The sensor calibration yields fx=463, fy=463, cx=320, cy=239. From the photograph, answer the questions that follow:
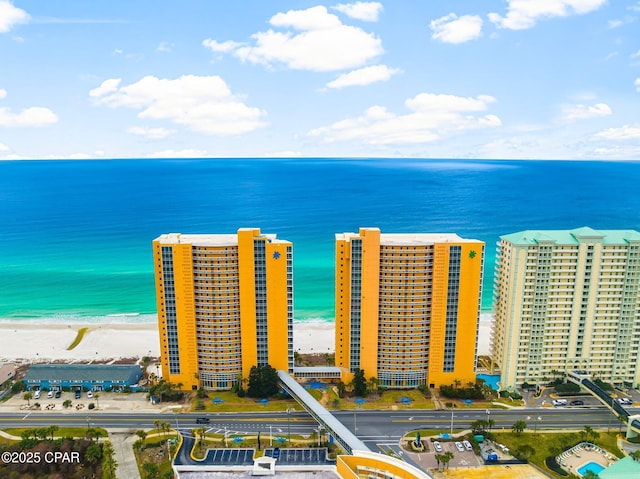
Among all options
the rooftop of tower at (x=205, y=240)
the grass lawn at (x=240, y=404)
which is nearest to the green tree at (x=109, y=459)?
the grass lawn at (x=240, y=404)

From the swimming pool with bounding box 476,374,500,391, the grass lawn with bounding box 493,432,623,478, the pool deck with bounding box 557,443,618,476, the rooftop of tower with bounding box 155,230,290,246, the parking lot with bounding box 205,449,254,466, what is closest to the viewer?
the parking lot with bounding box 205,449,254,466

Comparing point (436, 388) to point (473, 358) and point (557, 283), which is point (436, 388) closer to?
point (473, 358)

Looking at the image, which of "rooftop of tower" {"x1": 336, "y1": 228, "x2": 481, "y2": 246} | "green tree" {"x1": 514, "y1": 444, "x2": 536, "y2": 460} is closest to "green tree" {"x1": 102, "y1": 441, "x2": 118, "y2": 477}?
"rooftop of tower" {"x1": 336, "y1": 228, "x2": 481, "y2": 246}

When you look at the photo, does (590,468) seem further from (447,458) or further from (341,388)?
(341,388)

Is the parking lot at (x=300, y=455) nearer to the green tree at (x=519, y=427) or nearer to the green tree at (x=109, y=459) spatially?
the green tree at (x=109, y=459)

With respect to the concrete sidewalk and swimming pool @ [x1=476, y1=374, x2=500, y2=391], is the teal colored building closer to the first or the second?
the concrete sidewalk

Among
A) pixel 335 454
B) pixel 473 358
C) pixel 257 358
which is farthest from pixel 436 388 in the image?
pixel 257 358
